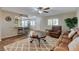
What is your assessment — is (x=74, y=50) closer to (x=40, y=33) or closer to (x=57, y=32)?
(x=57, y=32)

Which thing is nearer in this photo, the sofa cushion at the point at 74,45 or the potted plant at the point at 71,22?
the sofa cushion at the point at 74,45

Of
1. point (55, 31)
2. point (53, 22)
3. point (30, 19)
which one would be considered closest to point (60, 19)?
point (53, 22)

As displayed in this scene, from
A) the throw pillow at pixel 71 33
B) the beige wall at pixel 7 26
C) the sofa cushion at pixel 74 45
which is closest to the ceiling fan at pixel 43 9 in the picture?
the beige wall at pixel 7 26

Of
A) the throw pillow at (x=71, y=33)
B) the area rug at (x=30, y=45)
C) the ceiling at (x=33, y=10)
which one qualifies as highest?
the ceiling at (x=33, y=10)

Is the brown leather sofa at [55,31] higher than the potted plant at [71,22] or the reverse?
the reverse

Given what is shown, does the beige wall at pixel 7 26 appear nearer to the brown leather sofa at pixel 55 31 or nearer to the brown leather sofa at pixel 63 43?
the brown leather sofa at pixel 55 31

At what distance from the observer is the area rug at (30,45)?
1.84 metres

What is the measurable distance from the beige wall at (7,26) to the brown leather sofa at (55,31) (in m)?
0.70

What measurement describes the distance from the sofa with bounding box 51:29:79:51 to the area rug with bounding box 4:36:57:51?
0.10 m

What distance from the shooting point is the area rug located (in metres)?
1.84

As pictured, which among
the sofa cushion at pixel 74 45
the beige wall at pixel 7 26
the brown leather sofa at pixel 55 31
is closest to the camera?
the sofa cushion at pixel 74 45

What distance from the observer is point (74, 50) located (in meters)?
1.74

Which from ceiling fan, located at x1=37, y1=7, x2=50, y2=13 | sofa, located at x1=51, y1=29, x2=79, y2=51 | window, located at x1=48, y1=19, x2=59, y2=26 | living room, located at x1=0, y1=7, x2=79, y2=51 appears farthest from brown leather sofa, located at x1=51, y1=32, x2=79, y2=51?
ceiling fan, located at x1=37, y1=7, x2=50, y2=13

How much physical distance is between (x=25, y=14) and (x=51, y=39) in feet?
2.29
